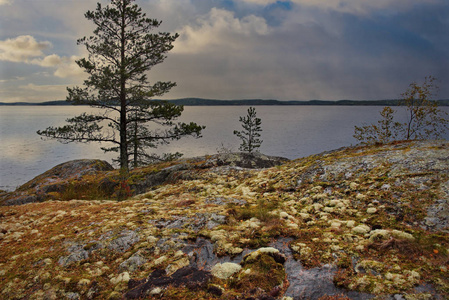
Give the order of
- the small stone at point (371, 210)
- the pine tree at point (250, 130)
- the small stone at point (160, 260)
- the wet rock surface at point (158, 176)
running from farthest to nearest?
the pine tree at point (250, 130) → the wet rock surface at point (158, 176) → the small stone at point (371, 210) → the small stone at point (160, 260)

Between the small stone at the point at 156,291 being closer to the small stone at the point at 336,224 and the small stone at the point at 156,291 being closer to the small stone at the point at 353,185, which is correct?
the small stone at the point at 336,224

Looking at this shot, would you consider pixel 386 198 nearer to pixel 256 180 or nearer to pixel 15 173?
pixel 256 180

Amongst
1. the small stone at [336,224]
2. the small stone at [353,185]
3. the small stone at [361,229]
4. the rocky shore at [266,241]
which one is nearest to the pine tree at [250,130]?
the rocky shore at [266,241]

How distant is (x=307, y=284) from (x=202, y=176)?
20.7 ft

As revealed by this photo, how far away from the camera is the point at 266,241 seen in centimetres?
337

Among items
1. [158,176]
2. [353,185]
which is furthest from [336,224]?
[158,176]

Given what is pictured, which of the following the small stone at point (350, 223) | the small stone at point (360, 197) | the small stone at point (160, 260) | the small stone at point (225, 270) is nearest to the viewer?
the small stone at point (225, 270)

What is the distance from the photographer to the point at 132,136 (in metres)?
20.3

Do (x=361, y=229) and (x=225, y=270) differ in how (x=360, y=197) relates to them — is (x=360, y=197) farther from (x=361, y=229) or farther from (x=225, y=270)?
(x=225, y=270)

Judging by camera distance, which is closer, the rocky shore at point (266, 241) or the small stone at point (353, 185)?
the rocky shore at point (266, 241)

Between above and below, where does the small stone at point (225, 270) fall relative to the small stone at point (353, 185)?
below

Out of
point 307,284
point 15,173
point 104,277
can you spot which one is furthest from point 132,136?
point 15,173

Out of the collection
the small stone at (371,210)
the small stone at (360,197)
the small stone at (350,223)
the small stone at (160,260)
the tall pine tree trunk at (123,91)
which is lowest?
the small stone at (160,260)

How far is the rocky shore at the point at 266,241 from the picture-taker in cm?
247
